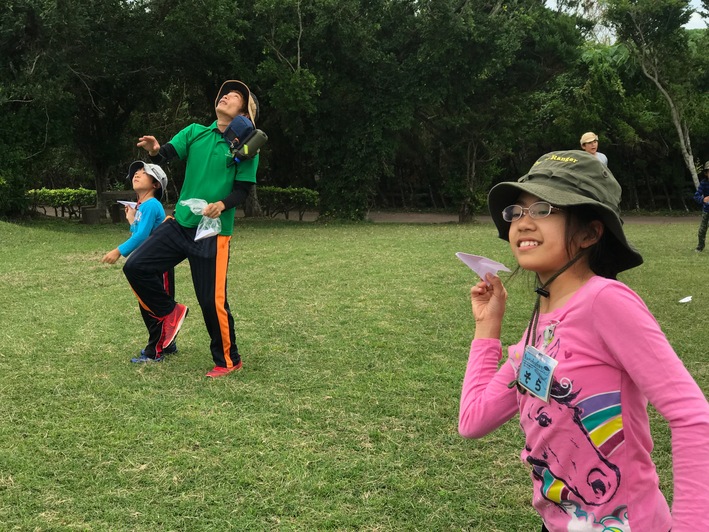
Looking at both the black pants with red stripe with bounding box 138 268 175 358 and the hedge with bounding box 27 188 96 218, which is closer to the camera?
the black pants with red stripe with bounding box 138 268 175 358

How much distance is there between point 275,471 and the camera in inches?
122

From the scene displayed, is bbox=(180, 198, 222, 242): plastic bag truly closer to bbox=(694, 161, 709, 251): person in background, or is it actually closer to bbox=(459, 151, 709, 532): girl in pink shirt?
bbox=(459, 151, 709, 532): girl in pink shirt

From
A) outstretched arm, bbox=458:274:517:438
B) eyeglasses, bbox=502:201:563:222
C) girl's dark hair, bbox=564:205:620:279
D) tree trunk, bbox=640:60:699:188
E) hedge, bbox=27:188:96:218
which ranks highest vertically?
tree trunk, bbox=640:60:699:188

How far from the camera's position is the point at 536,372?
1582 millimetres

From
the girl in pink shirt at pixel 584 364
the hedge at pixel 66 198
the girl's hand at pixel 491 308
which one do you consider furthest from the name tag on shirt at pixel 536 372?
the hedge at pixel 66 198

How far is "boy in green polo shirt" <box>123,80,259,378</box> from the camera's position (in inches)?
174

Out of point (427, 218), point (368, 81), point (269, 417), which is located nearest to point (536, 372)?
point (269, 417)

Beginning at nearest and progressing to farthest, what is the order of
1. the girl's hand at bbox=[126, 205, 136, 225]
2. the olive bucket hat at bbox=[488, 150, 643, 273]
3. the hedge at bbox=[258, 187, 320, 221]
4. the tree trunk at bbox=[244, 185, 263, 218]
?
1. the olive bucket hat at bbox=[488, 150, 643, 273]
2. the girl's hand at bbox=[126, 205, 136, 225]
3. the hedge at bbox=[258, 187, 320, 221]
4. the tree trunk at bbox=[244, 185, 263, 218]

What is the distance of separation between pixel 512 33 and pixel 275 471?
15.6m

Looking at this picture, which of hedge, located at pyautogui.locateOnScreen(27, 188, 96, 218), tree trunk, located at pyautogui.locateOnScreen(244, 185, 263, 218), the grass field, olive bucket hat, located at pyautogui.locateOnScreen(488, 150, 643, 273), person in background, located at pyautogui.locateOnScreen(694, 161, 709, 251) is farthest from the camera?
hedge, located at pyautogui.locateOnScreen(27, 188, 96, 218)

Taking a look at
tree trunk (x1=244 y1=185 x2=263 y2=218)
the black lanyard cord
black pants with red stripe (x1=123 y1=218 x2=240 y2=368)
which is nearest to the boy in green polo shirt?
black pants with red stripe (x1=123 y1=218 x2=240 y2=368)

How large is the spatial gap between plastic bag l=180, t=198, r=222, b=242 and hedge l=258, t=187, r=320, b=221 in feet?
52.3

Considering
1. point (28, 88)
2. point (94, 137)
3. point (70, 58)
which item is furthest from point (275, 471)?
point (94, 137)

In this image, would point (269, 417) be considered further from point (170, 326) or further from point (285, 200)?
point (285, 200)
